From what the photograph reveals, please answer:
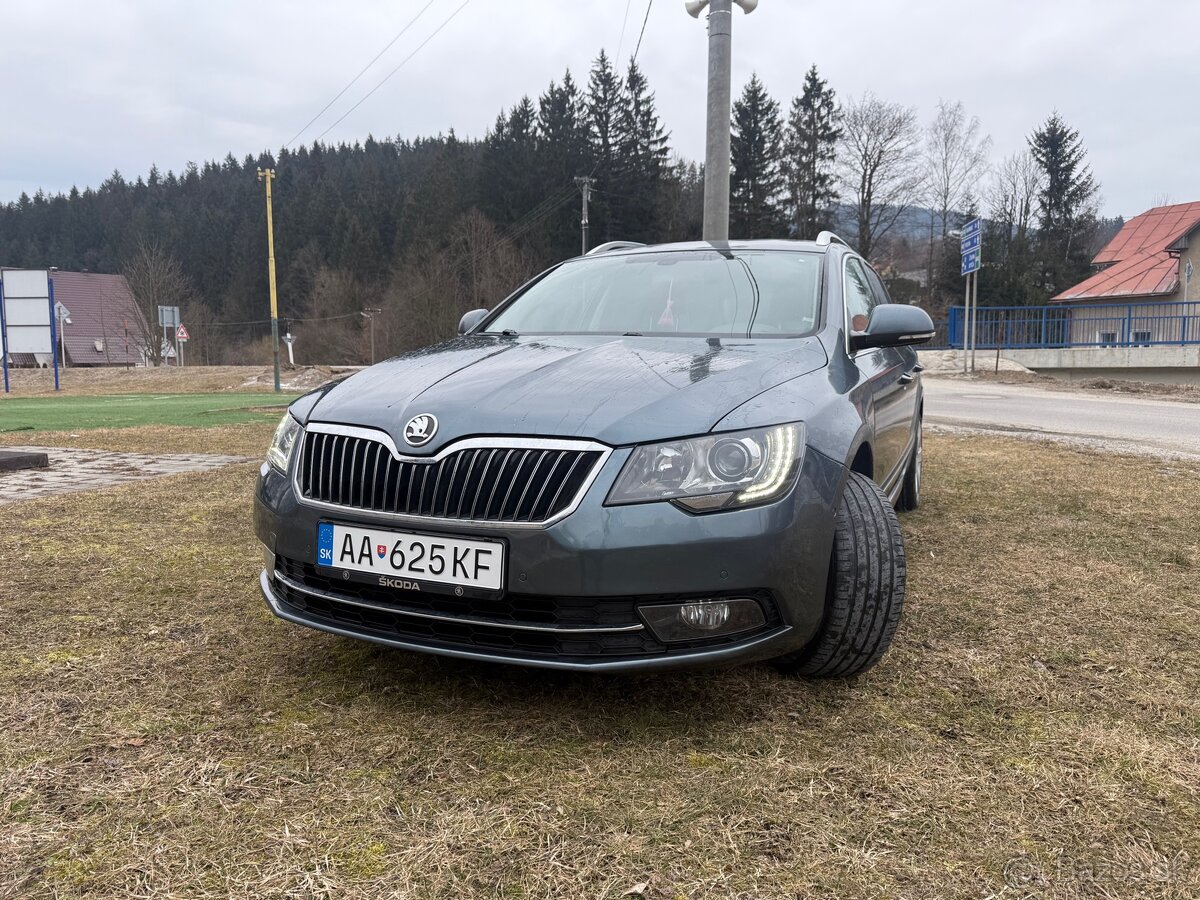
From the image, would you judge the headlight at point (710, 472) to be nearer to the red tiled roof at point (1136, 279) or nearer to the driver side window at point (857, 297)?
the driver side window at point (857, 297)

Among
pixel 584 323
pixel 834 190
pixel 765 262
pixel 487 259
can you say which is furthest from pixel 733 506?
pixel 834 190

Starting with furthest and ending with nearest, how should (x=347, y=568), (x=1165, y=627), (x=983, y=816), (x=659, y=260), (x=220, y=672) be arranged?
(x=659, y=260), (x=1165, y=627), (x=220, y=672), (x=347, y=568), (x=983, y=816)

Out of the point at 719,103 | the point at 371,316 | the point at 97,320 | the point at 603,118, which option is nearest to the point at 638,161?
the point at 603,118

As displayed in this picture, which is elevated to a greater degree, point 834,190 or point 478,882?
point 834,190

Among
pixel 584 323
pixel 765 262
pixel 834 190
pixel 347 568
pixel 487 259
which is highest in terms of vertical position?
pixel 834 190

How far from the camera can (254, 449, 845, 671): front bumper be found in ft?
6.66

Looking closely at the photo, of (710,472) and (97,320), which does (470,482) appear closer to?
(710,472)

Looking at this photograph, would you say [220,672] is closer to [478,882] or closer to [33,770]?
[33,770]

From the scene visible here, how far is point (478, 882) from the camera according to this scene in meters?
1.62

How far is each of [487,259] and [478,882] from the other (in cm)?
5025

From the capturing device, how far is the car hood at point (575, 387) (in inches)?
85.4

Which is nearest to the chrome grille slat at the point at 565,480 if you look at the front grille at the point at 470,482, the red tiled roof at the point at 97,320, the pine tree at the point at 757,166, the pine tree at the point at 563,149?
the front grille at the point at 470,482

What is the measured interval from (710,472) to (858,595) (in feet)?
2.04

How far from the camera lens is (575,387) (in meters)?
2.37
